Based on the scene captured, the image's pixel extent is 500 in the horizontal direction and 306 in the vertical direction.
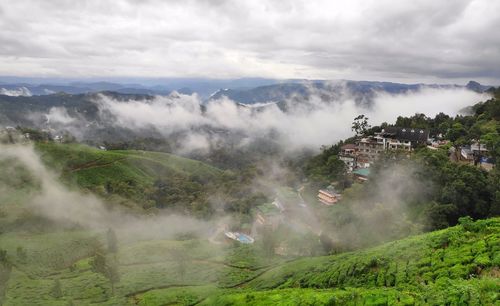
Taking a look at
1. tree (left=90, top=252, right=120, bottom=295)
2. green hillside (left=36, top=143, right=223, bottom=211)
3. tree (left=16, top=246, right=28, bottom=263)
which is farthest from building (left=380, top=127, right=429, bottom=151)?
tree (left=16, top=246, right=28, bottom=263)

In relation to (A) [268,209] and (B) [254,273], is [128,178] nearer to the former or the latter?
(A) [268,209]

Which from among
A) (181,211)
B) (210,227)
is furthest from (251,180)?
(210,227)

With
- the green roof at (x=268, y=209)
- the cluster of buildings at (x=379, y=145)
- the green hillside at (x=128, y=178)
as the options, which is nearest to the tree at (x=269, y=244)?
the green roof at (x=268, y=209)

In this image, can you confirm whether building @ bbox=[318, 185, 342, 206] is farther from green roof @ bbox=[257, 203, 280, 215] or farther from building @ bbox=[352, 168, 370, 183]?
green roof @ bbox=[257, 203, 280, 215]

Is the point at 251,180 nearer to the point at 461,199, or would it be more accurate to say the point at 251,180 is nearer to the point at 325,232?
the point at 325,232

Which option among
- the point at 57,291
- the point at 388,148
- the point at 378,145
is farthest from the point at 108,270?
the point at 378,145

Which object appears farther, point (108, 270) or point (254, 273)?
point (254, 273)
